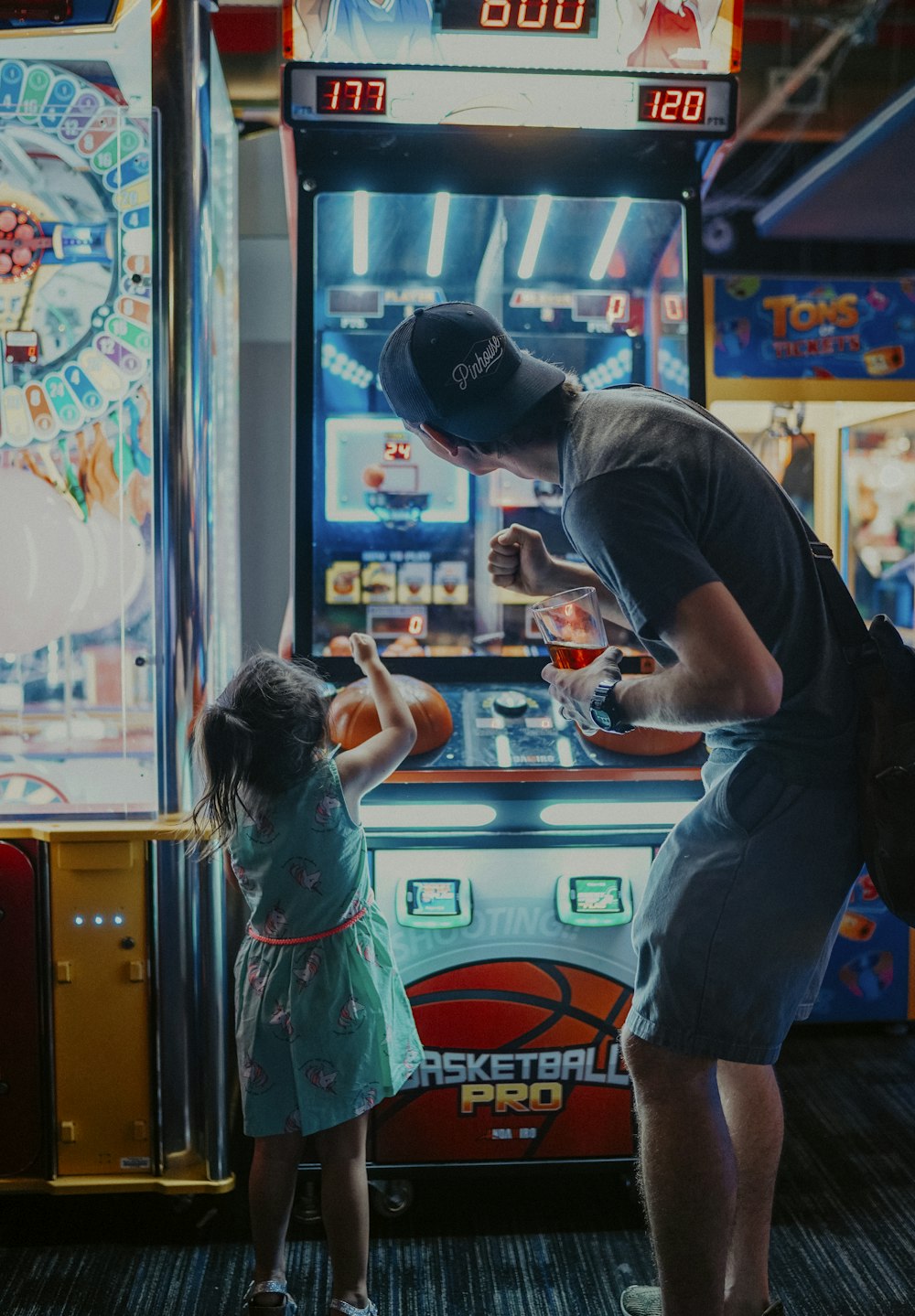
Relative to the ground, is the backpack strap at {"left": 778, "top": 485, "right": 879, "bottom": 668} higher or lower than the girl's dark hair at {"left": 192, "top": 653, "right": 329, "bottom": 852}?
higher

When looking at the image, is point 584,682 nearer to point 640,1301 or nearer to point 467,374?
point 467,374

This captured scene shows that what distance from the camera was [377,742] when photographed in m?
1.72

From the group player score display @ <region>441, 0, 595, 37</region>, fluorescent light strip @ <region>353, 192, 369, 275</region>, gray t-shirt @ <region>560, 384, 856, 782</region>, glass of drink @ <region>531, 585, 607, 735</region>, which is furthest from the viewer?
fluorescent light strip @ <region>353, 192, 369, 275</region>

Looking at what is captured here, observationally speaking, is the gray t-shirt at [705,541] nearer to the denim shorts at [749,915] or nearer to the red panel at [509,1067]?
the denim shorts at [749,915]

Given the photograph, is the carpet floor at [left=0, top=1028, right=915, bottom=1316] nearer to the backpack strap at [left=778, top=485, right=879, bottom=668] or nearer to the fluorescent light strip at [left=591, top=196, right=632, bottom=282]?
the backpack strap at [left=778, top=485, right=879, bottom=668]

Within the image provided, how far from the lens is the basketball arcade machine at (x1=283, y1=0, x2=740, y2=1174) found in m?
1.91

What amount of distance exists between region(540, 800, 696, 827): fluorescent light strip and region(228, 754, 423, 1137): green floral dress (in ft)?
1.47

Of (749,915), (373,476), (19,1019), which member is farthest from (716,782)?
(19,1019)

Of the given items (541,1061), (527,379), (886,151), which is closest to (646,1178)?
(541,1061)

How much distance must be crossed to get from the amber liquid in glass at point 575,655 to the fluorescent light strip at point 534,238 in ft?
3.96

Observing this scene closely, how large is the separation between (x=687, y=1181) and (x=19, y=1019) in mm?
1328

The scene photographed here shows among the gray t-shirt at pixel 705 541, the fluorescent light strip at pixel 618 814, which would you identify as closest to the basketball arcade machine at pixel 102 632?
the fluorescent light strip at pixel 618 814

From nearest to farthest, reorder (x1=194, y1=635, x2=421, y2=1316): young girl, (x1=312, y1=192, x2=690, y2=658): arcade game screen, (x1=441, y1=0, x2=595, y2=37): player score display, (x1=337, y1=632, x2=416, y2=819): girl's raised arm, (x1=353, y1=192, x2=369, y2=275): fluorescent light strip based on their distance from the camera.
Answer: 1. (x1=194, y1=635, x2=421, y2=1316): young girl
2. (x1=337, y1=632, x2=416, y2=819): girl's raised arm
3. (x1=441, y1=0, x2=595, y2=37): player score display
4. (x1=353, y1=192, x2=369, y2=275): fluorescent light strip
5. (x1=312, y1=192, x2=690, y2=658): arcade game screen

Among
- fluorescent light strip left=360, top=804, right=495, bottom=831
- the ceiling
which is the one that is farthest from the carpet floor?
the ceiling
